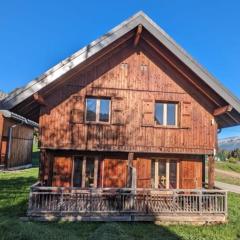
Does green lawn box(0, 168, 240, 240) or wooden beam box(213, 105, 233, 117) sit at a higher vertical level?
wooden beam box(213, 105, 233, 117)

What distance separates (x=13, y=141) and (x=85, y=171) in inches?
631

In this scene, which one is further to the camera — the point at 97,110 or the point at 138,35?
the point at 97,110

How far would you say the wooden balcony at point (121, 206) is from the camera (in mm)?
12147

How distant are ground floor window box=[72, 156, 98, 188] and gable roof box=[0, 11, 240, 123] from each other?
4.18 meters

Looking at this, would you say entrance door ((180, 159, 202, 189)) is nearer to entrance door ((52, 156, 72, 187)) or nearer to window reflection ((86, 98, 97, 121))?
window reflection ((86, 98, 97, 121))

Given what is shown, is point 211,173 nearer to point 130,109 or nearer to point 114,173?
point 114,173

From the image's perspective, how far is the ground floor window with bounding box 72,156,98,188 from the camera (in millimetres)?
15094

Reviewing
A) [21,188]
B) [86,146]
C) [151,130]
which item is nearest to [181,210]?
[151,130]

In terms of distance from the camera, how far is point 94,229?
11117mm

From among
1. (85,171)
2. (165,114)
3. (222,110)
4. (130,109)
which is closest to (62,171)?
(85,171)

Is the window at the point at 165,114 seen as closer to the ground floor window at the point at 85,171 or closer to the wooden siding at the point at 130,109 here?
the wooden siding at the point at 130,109

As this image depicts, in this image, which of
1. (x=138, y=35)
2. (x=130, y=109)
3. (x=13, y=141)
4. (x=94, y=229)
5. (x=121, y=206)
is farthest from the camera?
(x=13, y=141)

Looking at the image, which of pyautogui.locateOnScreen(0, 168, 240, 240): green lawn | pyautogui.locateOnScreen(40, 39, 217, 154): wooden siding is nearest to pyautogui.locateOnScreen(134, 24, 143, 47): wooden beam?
pyautogui.locateOnScreen(40, 39, 217, 154): wooden siding

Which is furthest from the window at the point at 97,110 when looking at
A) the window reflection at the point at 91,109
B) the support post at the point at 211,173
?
the support post at the point at 211,173
